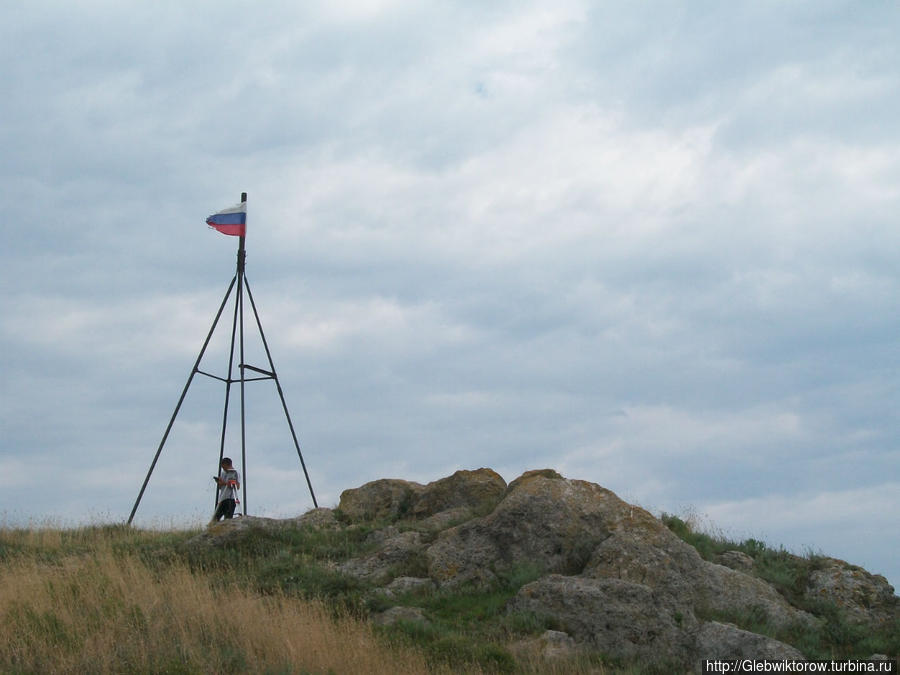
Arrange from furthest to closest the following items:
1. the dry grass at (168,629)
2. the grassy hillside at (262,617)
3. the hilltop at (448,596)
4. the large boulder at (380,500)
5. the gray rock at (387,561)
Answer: the large boulder at (380,500)
the gray rock at (387,561)
the hilltop at (448,596)
the grassy hillside at (262,617)
the dry grass at (168,629)

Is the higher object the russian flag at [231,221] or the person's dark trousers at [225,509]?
the russian flag at [231,221]

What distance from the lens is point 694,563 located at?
39.4 ft

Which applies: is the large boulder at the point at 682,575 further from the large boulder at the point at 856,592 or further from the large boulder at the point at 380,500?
the large boulder at the point at 380,500

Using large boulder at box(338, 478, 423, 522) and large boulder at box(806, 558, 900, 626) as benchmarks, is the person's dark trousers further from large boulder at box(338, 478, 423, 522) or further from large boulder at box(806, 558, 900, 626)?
large boulder at box(806, 558, 900, 626)

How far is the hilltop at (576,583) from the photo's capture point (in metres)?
10.2

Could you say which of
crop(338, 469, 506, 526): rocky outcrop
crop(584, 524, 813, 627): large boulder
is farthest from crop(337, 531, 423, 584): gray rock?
crop(584, 524, 813, 627): large boulder

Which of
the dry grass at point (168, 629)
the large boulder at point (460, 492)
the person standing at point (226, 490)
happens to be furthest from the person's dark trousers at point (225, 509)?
the dry grass at point (168, 629)

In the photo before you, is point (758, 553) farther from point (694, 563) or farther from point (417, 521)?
point (417, 521)

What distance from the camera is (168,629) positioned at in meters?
9.89

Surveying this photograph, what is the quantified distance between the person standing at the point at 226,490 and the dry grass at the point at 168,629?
390 cm

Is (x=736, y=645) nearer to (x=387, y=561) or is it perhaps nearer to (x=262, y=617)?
(x=387, y=561)

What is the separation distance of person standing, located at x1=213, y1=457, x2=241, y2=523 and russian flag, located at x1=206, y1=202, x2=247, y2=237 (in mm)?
4477

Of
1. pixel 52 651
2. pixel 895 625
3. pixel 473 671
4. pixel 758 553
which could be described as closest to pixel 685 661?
pixel 473 671

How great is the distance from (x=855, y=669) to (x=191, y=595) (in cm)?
761
